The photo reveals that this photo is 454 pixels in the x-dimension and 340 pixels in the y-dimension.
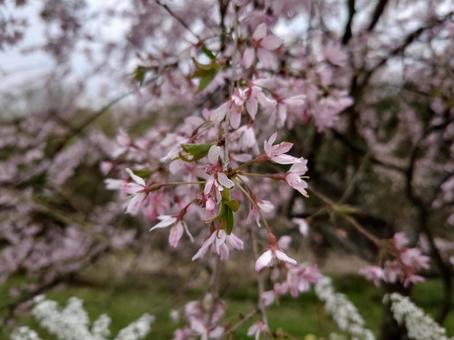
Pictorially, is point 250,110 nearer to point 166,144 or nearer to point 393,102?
point 166,144

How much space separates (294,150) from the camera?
296cm

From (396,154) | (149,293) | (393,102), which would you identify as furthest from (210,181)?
(149,293)

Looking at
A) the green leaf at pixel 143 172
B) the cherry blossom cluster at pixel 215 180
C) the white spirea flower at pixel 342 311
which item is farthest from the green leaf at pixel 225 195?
the white spirea flower at pixel 342 311

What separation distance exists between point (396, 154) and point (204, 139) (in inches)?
235

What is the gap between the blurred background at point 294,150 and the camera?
186cm

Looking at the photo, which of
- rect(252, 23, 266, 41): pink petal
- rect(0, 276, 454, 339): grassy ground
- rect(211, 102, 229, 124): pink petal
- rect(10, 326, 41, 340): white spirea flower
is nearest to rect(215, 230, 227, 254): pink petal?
rect(211, 102, 229, 124): pink petal

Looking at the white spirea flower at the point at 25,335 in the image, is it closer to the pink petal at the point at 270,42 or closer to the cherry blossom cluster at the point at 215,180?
the cherry blossom cluster at the point at 215,180

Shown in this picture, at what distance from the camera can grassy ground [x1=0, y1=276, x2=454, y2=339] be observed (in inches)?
183

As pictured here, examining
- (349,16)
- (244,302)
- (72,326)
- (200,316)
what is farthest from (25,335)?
(244,302)

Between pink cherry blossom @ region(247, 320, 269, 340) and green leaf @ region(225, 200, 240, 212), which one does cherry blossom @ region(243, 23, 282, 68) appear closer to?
green leaf @ region(225, 200, 240, 212)

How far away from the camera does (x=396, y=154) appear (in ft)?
21.8

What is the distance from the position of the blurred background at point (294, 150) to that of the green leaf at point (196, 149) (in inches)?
23.3

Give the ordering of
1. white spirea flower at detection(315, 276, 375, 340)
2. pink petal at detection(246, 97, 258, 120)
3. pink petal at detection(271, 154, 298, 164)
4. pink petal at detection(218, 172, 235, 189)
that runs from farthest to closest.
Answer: white spirea flower at detection(315, 276, 375, 340), pink petal at detection(246, 97, 258, 120), pink petal at detection(271, 154, 298, 164), pink petal at detection(218, 172, 235, 189)

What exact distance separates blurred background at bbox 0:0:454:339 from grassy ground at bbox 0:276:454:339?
5cm
